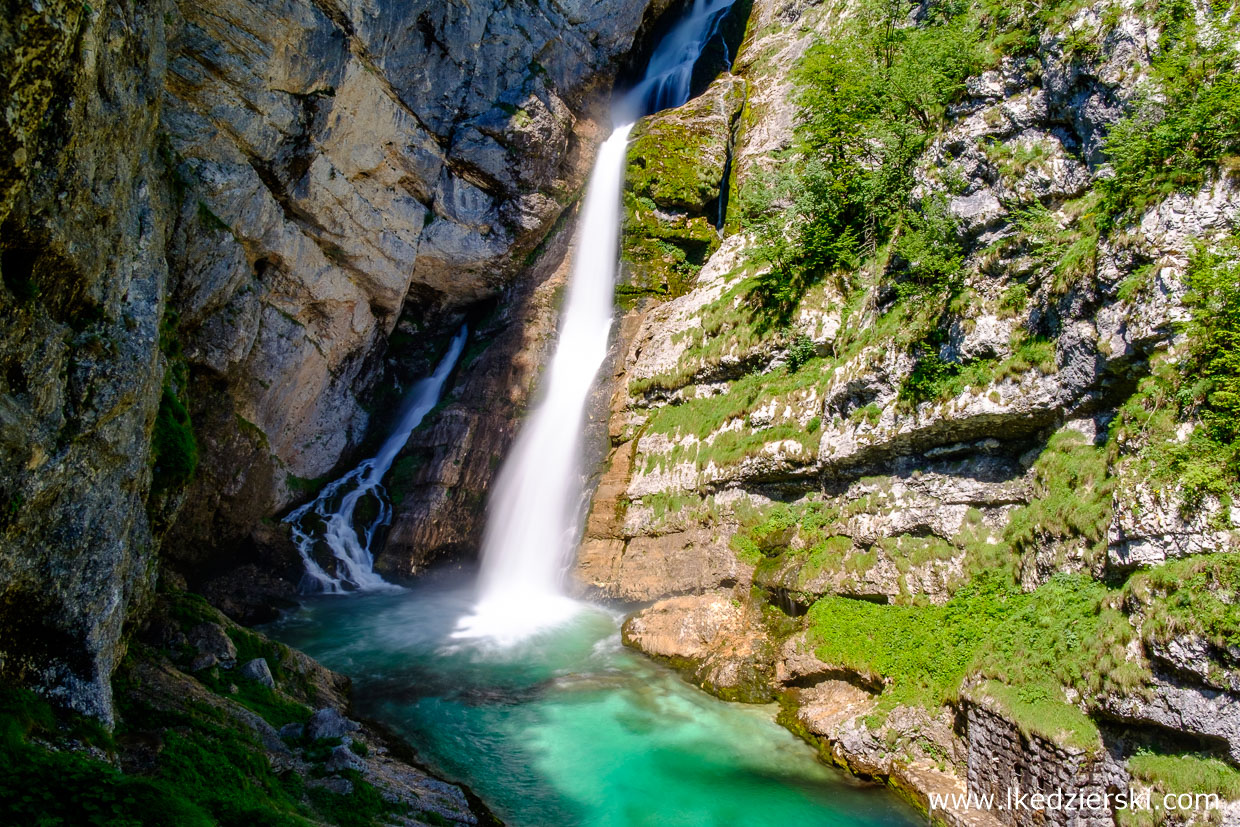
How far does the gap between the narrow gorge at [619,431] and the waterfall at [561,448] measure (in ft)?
0.63

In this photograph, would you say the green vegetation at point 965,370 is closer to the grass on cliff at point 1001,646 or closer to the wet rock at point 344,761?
the grass on cliff at point 1001,646

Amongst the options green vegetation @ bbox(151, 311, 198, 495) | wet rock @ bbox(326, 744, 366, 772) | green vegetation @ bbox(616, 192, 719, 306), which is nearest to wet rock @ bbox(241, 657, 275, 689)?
wet rock @ bbox(326, 744, 366, 772)

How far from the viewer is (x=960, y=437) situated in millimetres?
12617

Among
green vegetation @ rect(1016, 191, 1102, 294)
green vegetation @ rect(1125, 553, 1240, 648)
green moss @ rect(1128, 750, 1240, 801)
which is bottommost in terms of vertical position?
green moss @ rect(1128, 750, 1240, 801)

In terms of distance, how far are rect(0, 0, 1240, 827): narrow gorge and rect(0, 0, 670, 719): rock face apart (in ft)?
0.30

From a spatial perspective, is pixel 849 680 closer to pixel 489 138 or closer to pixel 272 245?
pixel 272 245

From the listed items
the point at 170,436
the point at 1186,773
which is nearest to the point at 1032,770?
the point at 1186,773

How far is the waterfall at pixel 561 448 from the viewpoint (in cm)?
1943

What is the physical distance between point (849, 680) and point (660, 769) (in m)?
3.91

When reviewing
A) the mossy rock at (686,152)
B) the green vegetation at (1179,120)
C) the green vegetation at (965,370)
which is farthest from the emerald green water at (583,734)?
the mossy rock at (686,152)

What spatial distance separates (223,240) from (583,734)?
15550 millimetres

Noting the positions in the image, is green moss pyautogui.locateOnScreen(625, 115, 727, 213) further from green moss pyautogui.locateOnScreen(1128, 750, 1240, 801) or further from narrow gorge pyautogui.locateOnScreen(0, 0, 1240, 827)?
green moss pyautogui.locateOnScreen(1128, 750, 1240, 801)

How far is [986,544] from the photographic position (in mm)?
11758

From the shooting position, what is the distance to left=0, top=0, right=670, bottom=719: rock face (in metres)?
6.26
